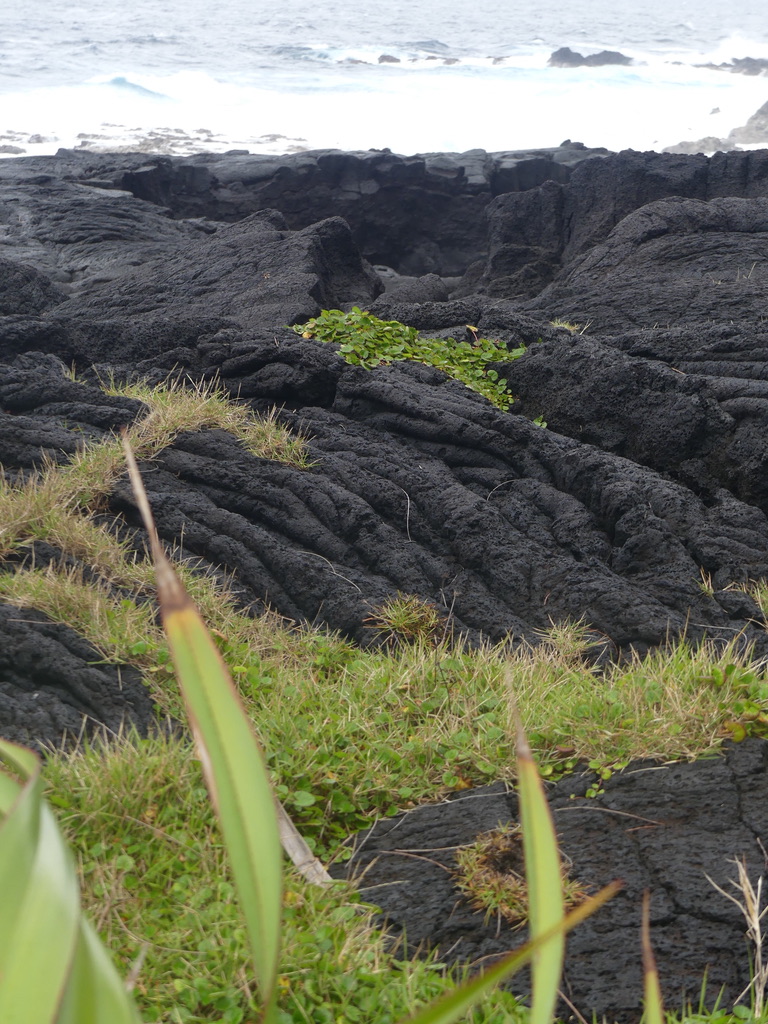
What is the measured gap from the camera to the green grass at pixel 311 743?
2.20 meters

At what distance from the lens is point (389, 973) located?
223 cm

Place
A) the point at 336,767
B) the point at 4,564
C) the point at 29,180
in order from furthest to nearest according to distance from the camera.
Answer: the point at 29,180 < the point at 4,564 < the point at 336,767

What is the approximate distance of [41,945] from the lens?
90cm

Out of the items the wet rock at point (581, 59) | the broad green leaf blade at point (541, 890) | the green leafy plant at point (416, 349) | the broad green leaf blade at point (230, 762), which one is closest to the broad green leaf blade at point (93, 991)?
the broad green leaf blade at point (230, 762)

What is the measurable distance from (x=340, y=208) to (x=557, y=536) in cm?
1598

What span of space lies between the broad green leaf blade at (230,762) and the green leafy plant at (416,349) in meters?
5.99

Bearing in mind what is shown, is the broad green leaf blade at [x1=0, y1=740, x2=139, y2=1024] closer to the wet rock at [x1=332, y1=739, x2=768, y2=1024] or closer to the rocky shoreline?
the wet rock at [x1=332, y1=739, x2=768, y2=1024]

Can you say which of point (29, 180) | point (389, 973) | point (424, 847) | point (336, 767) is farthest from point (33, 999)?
point (29, 180)

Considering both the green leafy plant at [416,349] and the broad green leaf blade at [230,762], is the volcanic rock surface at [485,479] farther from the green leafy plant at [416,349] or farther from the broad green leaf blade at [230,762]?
the broad green leaf blade at [230,762]

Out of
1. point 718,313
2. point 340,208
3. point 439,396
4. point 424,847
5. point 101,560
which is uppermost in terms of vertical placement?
point 340,208

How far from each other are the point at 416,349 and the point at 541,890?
677 cm

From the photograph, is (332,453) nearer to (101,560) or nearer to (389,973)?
(101,560)

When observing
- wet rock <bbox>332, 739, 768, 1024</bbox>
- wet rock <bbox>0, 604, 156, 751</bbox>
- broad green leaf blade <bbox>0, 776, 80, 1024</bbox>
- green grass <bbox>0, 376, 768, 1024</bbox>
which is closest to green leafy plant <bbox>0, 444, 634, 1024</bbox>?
broad green leaf blade <bbox>0, 776, 80, 1024</bbox>

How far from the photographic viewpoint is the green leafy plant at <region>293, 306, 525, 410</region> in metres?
7.16
